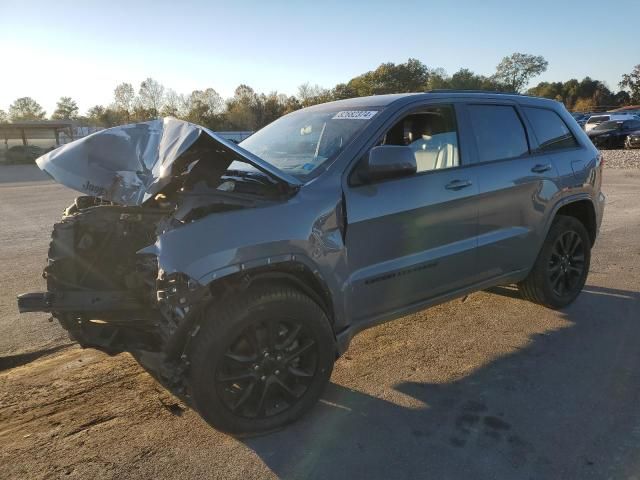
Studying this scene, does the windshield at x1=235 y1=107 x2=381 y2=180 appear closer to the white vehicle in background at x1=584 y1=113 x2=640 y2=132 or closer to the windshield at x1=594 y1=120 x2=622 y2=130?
the windshield at x1=594 y1=120 x2=622 y2=130

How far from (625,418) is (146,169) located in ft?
Result: 10.6

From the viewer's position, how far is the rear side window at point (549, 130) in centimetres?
456

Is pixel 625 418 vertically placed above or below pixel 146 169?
below

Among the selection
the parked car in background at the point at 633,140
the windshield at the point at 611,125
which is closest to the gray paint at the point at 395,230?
the parked car in background at the point at 633,140

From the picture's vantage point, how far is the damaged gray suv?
2743mm

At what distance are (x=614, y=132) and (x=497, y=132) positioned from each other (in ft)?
86.5

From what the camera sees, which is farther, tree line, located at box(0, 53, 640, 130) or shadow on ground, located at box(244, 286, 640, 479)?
tree line, located at box(0, 53, 640, 130)

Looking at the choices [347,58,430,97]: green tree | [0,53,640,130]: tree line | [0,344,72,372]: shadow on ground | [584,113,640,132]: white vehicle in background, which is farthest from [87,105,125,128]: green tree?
[0,344,72,372]: shadow on ground

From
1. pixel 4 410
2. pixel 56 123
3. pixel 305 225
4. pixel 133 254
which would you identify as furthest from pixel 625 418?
pixel 56 123

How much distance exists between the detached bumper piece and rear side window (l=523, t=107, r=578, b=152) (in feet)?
12.2

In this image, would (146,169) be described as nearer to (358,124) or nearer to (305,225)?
(305,225)

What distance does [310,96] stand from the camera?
8688 cm

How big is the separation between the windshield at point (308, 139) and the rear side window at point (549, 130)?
1807 millimetres

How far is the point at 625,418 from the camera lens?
9.96ft
